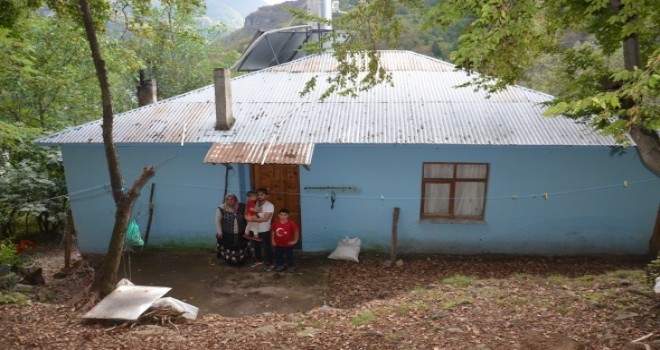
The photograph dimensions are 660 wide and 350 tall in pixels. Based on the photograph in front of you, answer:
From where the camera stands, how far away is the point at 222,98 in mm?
8789

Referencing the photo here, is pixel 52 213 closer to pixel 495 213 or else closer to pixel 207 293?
pixel 207 293

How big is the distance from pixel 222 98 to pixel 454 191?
5455 millimetres

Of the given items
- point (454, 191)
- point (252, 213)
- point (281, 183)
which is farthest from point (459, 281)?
point (281, 183)

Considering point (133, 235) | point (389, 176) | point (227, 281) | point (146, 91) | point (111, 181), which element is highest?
point (146, 91)

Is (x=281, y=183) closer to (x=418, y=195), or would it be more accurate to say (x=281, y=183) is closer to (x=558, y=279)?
(x=418, y=195)

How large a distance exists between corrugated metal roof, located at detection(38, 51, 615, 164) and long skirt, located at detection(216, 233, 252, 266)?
173 cm

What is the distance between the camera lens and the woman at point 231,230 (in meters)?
8.27

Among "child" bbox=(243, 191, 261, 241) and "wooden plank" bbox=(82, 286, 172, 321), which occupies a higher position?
"child" bbox=(243, 191, 261, 241)

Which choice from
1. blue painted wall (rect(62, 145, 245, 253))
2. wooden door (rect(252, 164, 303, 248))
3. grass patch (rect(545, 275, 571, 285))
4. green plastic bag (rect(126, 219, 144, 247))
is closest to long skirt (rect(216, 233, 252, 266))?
blue painted wall (rect(62, 145, 245, 253))

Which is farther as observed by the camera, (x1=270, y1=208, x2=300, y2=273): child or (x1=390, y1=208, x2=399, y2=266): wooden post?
(x1=390, y1=208, x2=399, y2=266): wooden post

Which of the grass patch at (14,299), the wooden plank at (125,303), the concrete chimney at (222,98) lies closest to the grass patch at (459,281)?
the wooden plank at (125,303)

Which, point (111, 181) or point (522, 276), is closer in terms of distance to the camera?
point (111, 181)

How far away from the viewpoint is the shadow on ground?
7121 mm

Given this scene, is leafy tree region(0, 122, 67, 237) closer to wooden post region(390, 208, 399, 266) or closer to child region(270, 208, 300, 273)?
child region(270, 208, 300, 273)
